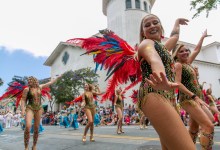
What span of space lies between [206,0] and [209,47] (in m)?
32.4

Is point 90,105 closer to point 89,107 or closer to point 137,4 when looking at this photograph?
point 89,107

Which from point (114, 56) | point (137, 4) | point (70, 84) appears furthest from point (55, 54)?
point (114, 56)

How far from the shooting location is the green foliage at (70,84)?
2816 centimetres

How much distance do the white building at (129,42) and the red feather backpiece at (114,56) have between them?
2304cm

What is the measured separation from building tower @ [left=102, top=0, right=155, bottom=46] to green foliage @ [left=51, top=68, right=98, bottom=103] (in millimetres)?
6687

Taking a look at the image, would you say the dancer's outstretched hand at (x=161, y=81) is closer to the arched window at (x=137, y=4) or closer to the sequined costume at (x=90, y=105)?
the sequined costume at (x=90, y=105)

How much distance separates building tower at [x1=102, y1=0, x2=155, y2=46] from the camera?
1168 inches

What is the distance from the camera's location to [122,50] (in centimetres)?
406

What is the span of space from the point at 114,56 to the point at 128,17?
26.9 meters

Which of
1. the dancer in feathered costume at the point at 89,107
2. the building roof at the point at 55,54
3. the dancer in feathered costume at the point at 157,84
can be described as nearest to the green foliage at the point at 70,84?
the building roof at the point at 55,54

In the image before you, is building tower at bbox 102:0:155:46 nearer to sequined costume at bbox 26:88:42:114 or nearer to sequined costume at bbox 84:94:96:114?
sequined costume at bbox 84:94:96:114

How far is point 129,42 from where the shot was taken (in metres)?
29.5

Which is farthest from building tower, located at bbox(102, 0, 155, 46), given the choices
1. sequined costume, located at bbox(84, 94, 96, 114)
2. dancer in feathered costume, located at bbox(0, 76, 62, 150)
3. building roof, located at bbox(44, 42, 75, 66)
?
dancer in feathered costume, located at bbox(0, 76, 62, 150)

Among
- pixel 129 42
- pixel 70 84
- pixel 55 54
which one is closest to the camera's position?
pixel 70 84
